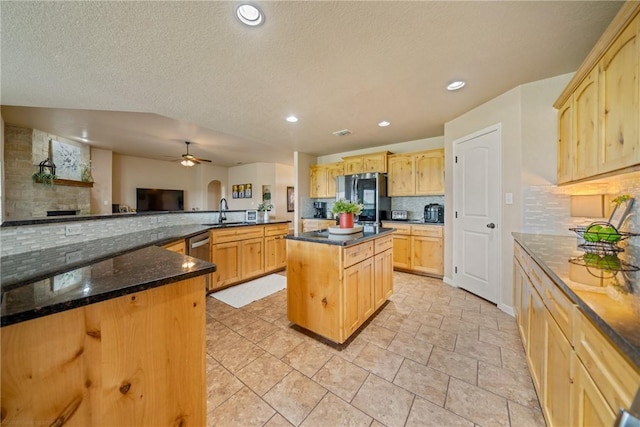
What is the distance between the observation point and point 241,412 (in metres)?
1.29

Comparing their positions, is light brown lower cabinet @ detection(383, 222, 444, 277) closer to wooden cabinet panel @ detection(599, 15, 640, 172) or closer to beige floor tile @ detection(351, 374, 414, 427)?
wooden cabinet panel @ detection(599, 15, 640, 172)

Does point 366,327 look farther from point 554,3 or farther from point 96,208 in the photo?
point 96,208

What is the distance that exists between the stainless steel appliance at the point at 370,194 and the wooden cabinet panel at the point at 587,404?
3261mm

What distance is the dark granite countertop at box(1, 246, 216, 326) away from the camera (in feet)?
2.15

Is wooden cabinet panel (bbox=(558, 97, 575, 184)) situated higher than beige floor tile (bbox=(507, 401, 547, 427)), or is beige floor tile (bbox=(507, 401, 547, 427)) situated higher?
wooden cabinet panel (bbox=(558, 97, 575, 184))

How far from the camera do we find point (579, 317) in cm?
80

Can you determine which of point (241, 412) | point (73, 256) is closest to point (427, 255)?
point (241, 412)

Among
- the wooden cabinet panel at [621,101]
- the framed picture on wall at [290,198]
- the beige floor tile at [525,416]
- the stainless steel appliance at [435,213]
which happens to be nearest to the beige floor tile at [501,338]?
the beige floor tile at [525,416]

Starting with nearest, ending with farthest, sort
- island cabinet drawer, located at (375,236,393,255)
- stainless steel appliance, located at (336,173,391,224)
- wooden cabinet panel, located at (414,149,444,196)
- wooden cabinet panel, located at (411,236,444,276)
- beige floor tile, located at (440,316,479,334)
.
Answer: beige floor tile, located at (440,316,479,334)
island cabinet drawer, located at (375,236,393,255)
wooden cabinet panel, located at (411,236,444,276)
wooden cabinet panel, located at (414,149,444,196)
stainless steel appliance, located at (336,173,391,224)

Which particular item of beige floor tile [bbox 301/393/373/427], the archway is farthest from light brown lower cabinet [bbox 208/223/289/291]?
the archway

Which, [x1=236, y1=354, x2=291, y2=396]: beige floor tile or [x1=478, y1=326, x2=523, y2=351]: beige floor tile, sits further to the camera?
[x1=478, y1=326, x2=523, y2=351]: beige floor tile

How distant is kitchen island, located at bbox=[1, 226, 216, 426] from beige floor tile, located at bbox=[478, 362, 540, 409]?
1692 mm

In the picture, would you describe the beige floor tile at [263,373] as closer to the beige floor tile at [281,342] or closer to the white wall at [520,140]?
the beige floor tile at [281,342]

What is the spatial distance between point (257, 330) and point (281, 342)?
1.06 feet
